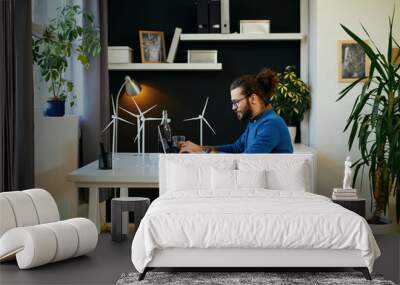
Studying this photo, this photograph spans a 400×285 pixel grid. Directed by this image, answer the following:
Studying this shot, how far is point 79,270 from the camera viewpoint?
4.79m

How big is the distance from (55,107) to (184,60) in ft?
6.42

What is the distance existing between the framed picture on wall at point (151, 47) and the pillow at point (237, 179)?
2.79 m

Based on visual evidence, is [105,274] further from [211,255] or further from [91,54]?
[91,54]

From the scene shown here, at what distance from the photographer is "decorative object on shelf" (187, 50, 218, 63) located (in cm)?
793

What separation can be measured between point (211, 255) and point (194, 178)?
114 cm

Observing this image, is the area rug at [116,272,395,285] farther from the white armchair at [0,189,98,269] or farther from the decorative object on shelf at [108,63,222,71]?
the decorative object on shelf at [108,63,222,71]

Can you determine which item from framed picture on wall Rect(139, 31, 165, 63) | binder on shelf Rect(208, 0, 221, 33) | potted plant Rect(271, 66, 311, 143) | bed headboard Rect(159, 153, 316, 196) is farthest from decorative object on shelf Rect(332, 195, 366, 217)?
framed picture on wall Rect(139, 31, 165, 63)

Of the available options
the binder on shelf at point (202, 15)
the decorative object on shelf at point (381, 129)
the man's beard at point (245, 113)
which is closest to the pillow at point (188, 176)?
the man's beard at point (245, 113)

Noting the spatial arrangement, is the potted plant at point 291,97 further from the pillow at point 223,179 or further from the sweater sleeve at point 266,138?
the pillow at point 223,179

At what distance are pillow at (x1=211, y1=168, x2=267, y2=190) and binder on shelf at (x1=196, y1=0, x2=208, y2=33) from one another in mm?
2791

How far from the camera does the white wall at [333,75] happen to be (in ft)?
24.1

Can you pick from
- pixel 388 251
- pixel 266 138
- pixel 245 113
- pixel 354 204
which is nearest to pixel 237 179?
pixel 266 138

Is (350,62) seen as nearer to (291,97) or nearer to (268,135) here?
(291,97)

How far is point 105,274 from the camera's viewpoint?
186 inches
